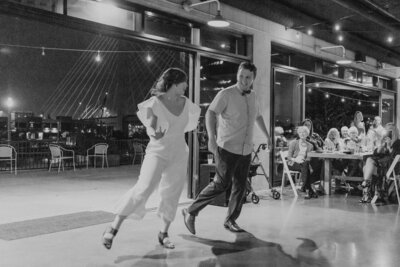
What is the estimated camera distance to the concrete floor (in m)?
3.62

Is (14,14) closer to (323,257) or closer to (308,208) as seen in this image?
(323,257)

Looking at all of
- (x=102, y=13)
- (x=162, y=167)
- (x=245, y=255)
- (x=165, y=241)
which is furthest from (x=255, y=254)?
(x=102, y=13)

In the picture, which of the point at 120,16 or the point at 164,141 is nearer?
the point at 164,141

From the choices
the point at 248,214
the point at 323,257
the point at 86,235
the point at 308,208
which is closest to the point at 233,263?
the point at 323,257

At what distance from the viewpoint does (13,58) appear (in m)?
21.7

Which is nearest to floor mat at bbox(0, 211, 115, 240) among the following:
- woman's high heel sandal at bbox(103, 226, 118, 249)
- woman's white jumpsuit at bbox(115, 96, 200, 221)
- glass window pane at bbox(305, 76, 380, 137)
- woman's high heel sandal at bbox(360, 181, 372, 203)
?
woman's high heel sandal at bbox(103, 226, 118, 249)

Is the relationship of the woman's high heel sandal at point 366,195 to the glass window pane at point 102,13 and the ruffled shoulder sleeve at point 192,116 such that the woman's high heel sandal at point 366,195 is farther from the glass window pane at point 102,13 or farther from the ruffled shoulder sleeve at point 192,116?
the glass window pane at point 102,13

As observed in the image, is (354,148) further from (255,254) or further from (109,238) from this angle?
(109,238)

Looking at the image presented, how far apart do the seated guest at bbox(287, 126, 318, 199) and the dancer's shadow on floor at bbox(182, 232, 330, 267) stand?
319 cm

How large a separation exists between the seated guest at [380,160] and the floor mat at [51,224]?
405 cm

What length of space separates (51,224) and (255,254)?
8.02ft

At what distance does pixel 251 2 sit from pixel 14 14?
13.8ft

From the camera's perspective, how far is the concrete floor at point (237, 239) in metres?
3.62

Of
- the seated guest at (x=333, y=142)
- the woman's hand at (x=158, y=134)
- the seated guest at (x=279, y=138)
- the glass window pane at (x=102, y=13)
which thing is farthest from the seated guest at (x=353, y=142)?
the woman's hand at (x=158, y=134)
